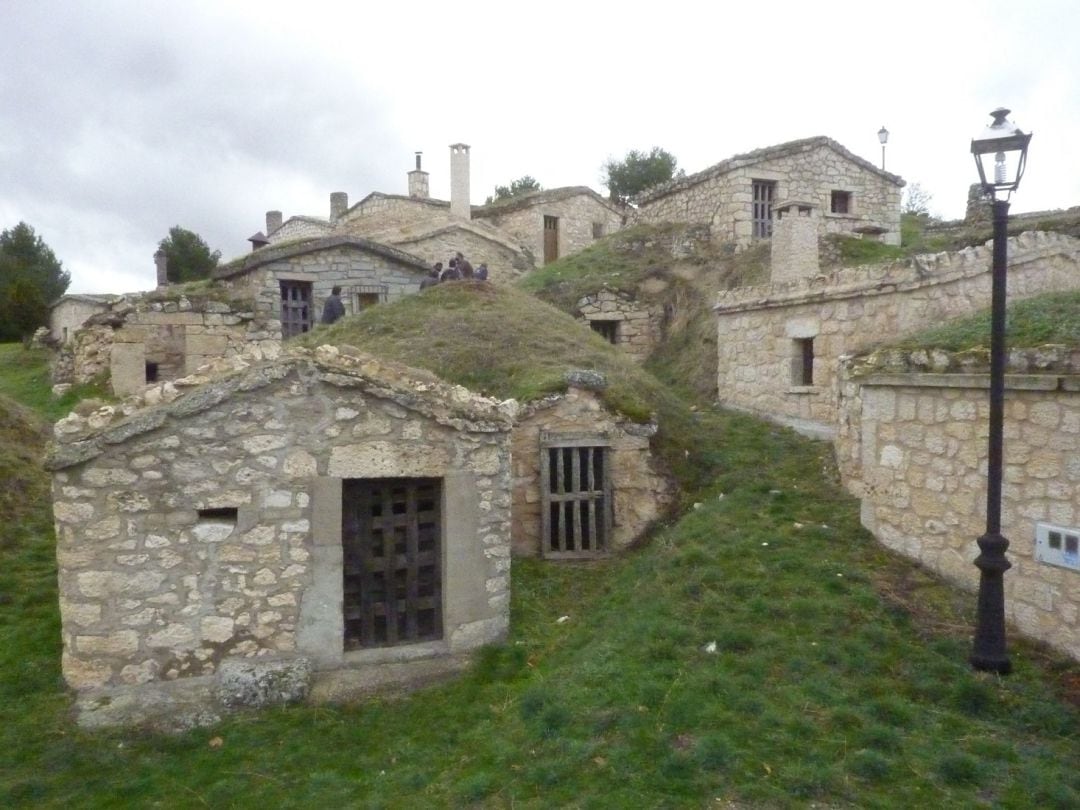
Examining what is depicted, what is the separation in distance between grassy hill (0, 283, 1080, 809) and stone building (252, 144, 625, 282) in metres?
18.1

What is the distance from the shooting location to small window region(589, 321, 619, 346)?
64.1 ft

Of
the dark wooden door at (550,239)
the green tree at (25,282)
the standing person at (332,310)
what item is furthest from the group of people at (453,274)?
the green tree at (25,282)

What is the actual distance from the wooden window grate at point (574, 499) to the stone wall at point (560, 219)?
1904 centimetres

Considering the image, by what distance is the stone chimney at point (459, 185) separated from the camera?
91.0 feet

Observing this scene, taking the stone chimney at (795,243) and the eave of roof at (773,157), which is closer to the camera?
the stone chimney at (795,243)

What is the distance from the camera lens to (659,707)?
5.85 metres

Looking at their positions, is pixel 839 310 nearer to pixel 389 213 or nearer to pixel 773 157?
pixel 773 157

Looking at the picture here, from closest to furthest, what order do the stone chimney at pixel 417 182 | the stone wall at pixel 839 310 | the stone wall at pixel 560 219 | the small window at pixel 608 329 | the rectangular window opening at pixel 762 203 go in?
the stone wall at pixel 839 310, the small window at pixel 608 329, the rectangular window opening at pixel 762 203, the stone wall at pixel 560 219, the stone chimney at pixel 417 182

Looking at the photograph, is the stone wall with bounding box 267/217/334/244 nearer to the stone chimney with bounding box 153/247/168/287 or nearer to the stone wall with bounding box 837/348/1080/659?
the stone chimney with bounding box 153/247/168/287

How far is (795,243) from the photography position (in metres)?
16.2

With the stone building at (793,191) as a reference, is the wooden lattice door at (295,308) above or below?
below

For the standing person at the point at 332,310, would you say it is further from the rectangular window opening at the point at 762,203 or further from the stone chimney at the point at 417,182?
the stone chimney at the point at 417,182

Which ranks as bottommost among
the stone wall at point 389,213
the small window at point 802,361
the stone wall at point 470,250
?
the small window at point 802,361

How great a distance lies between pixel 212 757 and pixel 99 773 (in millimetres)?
749
